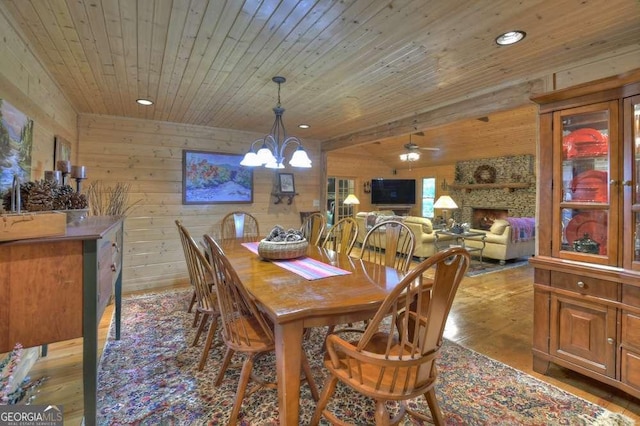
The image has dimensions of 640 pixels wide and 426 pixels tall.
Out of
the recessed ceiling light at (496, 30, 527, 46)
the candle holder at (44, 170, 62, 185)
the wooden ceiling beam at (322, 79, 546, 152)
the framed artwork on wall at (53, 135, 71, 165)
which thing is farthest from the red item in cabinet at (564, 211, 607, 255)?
the framed artwork on wall at (53, 135, 71, 165)

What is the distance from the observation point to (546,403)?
1865 millimetres

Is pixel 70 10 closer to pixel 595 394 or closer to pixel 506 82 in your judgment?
pixel 506 82

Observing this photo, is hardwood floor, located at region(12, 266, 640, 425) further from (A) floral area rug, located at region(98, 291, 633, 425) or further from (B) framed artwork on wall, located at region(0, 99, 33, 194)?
(B) framed artwork on wall, located at region(0, 99, 33, 194)

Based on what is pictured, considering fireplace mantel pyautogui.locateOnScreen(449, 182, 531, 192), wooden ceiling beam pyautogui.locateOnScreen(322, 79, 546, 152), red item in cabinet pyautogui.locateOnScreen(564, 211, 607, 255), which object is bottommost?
red item in cabinet pyautogui.locateOnScreen(564, 211, 607, 255)

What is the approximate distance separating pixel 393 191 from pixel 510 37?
7.33 metres

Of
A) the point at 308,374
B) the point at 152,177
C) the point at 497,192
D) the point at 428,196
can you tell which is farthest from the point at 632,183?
the point at 428,196

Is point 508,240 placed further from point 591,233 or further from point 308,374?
point 308,374

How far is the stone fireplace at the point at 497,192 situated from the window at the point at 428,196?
1.86ft

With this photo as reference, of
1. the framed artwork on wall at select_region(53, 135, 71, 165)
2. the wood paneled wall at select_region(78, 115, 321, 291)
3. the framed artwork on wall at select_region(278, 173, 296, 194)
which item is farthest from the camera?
the framed artwork on wall at select_region(278, 173, 296, 194)

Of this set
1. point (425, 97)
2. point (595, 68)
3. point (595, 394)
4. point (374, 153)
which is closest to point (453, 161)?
point (374, 153)

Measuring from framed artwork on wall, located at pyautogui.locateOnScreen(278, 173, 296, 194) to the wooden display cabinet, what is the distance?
11.7 ft

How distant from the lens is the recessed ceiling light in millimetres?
1880

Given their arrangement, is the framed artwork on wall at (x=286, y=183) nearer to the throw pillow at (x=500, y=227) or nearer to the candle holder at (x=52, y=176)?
the candle holder at (x=52, y=176)

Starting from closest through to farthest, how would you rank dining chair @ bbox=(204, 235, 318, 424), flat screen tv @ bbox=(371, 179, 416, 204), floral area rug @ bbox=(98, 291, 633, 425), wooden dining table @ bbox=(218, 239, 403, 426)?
wooden dining table @ bbox=(218, 239, 403, 426), dining chair @ bbox=(204, 235, 318, 424), floral area rug @ bbox=(98, 291, 633, 425), flat screen tv @ bbox=(371, 179, 416, 204)
